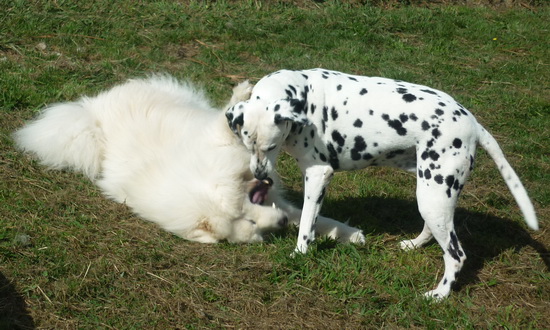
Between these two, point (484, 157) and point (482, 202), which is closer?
point (482, 202)

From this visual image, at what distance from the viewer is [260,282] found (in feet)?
17.8

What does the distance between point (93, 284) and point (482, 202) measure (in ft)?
13.5

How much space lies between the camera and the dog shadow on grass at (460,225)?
20.3 ft

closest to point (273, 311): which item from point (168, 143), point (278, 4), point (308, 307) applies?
point (308, 307)

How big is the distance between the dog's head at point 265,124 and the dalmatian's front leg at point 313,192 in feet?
1.18

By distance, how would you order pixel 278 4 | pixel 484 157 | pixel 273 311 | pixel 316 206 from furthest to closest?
pixel 278 4
pixel 484 157
pixel 316 206
pixel 273 311

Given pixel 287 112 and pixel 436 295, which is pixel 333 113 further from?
pixel 436 295

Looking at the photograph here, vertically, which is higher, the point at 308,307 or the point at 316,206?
the point at 316,206

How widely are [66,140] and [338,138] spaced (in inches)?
121

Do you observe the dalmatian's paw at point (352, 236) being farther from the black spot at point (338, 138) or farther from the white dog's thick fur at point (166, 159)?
the black spot at point (338, 138)

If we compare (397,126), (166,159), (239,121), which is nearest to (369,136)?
(397,126)

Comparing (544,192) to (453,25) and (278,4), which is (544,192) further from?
(278,4)

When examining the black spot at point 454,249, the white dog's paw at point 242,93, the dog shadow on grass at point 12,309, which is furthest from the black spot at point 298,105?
the dog shadow on grass at point 12,309

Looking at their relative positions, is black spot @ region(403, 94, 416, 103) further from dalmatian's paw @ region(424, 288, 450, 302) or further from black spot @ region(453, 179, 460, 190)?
dalmatian's paw @ region(424, 288, 450, 302)
